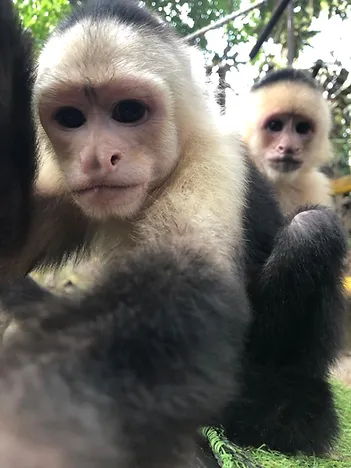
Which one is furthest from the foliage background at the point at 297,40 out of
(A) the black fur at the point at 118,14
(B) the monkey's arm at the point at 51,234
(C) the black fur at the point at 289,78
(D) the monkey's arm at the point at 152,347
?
(D) the monkey's arm at the point at 152,347

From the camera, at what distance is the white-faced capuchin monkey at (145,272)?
0.64m

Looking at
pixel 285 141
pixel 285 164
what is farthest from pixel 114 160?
pixel 285 141

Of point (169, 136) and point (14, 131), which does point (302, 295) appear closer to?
point (169, 136)

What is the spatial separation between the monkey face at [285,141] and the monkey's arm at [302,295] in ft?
5.21

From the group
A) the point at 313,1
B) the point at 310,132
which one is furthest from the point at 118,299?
the point at 313,1

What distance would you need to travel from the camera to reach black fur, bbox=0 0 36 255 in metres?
1.02

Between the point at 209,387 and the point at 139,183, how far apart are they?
67 centimetres

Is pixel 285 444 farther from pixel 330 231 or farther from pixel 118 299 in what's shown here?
pixel 118 299

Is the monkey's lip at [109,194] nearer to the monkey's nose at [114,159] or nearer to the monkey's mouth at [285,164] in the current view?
the monkey's nose at [114,159]

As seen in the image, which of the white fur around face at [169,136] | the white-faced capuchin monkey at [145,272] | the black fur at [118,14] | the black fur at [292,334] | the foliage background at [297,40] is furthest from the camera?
the foliage background at [297,40]

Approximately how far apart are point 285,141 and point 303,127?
0.86ft

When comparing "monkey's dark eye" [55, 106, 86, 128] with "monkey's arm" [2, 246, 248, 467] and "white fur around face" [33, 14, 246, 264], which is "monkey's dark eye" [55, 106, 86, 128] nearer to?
"white fur around face" [33, 14, 246, 264]

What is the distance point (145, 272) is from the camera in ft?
2.83

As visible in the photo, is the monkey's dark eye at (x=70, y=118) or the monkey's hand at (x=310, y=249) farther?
the monkey's hand at (x=310, y=249)
